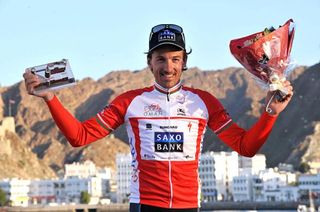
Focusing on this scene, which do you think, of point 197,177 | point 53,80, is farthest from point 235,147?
point 53,80

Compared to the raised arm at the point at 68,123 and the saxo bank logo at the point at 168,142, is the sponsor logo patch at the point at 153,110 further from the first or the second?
the raised arm at the point at 68,123

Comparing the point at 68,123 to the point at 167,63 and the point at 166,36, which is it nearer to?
the point at 167,63

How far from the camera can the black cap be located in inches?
342

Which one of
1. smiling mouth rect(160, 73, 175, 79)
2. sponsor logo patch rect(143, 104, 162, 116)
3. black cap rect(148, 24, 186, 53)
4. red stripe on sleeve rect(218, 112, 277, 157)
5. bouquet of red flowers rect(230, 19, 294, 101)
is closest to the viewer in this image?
bouquet of red flowers rect(230, 19, 294, 101)

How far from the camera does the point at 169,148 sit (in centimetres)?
882

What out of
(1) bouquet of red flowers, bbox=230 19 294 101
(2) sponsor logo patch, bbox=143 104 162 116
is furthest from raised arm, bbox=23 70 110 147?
(1) bouquet of red flowers, bbox=230 19 294 101

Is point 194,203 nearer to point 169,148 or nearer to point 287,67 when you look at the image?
point 169,148

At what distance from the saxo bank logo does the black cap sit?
0.69m

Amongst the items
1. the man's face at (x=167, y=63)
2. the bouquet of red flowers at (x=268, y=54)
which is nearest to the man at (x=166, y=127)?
the man's face at (x=167, y=63)

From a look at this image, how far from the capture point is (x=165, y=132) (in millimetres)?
8852

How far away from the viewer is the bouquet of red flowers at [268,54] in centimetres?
A: 834

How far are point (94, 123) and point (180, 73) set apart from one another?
81 centimetres

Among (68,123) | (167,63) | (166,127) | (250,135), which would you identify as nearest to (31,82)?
(68,123)

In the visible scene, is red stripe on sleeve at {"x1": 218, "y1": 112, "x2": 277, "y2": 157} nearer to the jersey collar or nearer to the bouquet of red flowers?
the bouquet of red flowers
